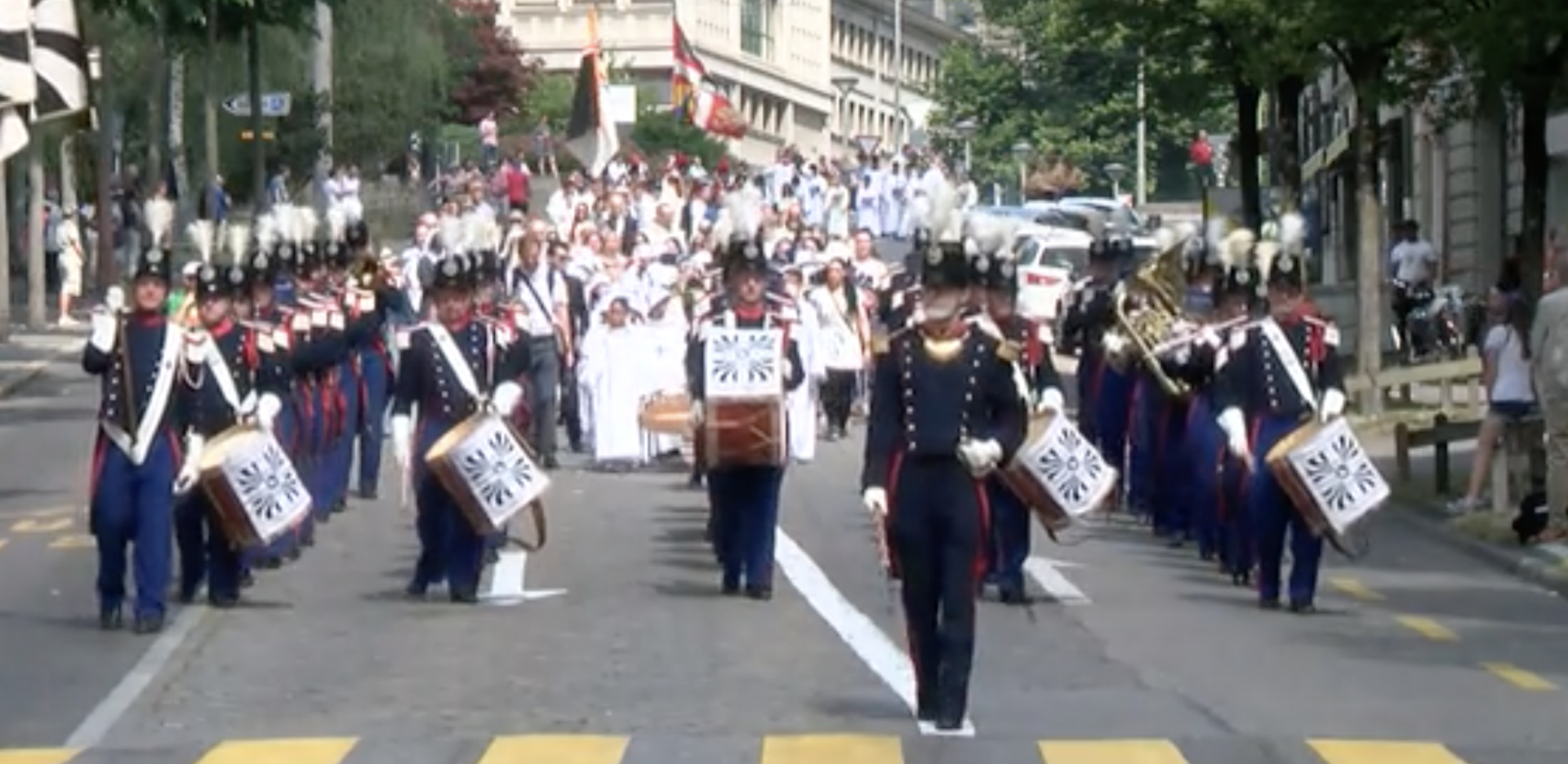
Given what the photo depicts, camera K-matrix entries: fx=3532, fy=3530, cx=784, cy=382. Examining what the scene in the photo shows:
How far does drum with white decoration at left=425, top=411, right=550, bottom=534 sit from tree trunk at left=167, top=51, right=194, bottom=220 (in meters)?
39.4

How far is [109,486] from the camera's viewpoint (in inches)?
693

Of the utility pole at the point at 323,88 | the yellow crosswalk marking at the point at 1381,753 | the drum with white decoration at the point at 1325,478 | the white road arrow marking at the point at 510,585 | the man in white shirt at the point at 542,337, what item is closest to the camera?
the yellow crosswalk marking at the point at 1381,753

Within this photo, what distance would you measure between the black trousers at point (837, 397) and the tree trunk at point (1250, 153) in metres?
10.3

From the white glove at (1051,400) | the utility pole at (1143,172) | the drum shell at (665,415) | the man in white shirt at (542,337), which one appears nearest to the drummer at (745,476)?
the white glove at (1051,400)

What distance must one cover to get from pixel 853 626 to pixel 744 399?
1.76m

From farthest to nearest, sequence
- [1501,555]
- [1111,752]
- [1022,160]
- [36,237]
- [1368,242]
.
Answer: [1022,160]
[36,237]
[1368,242]
[1501,555]
[1111,752]

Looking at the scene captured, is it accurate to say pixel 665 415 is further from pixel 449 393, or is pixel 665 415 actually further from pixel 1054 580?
pixel 449 393

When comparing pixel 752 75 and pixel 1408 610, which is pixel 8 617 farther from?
pixel 752 75

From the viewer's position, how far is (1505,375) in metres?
23.6

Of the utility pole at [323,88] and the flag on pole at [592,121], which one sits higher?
the utility pole at [323,88]

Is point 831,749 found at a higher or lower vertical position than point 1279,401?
lower

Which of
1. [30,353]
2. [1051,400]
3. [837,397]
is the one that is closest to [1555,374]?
[1051,400]

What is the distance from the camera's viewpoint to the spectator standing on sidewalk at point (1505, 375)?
920 inches

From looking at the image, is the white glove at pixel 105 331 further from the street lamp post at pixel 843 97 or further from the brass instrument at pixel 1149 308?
the street lamp post at pixel 843 97
